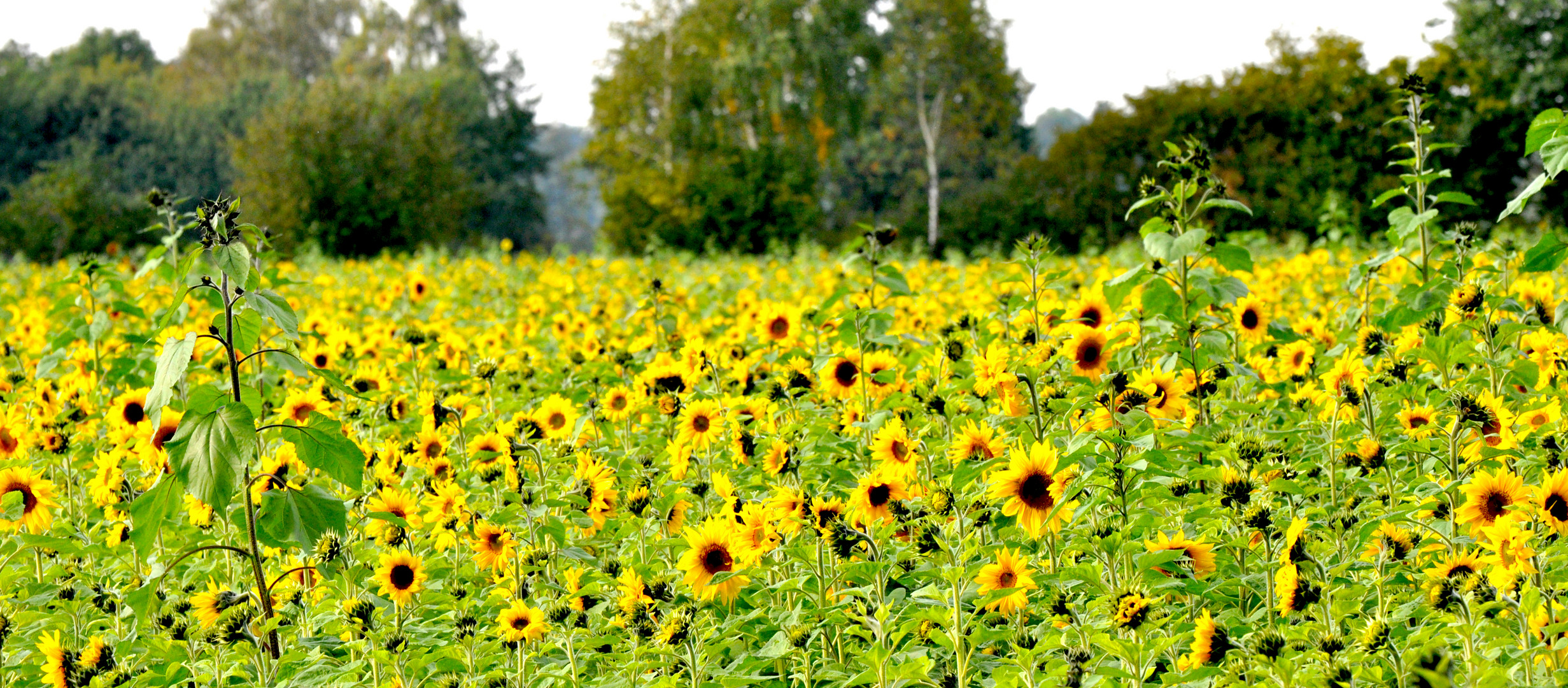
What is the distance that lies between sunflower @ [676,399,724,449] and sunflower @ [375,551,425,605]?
0.78m

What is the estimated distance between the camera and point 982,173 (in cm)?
3503

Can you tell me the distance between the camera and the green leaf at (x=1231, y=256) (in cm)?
349

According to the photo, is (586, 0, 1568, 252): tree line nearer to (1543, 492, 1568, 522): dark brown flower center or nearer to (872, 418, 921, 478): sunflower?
(872, 418, 921, 478): sunflower

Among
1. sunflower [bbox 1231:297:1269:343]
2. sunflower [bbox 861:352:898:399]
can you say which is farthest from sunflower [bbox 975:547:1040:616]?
sunflower [bbox 1231:297:1269:343]

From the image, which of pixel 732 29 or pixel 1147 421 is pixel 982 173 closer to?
pixel 732 29

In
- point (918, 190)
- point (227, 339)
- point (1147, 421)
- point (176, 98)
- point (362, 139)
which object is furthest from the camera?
point (176, 98)

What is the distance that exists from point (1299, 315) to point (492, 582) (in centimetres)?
436

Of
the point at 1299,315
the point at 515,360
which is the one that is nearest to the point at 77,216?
the point at 515,360

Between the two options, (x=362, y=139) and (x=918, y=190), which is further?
(x=918, y=190)

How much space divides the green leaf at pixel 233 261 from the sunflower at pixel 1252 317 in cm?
308

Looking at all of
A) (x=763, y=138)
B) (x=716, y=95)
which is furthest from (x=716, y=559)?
(x=716, y=95)

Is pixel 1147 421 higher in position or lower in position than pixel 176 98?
lower

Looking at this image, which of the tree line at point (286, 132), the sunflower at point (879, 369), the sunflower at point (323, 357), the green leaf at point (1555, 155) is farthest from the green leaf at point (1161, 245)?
the tree line at point (286, 132)

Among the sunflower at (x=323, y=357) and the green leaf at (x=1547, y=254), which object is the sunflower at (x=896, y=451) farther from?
the sunflower at (x=323, y=357)
